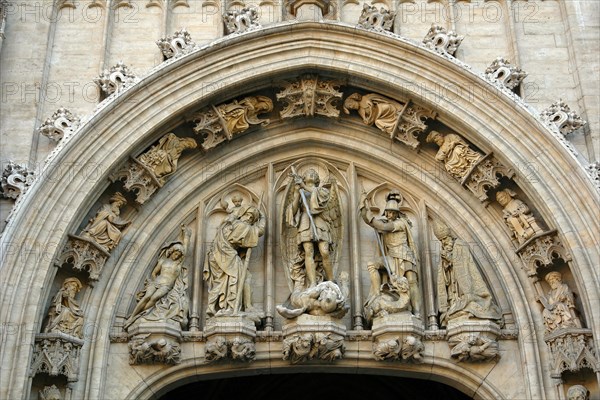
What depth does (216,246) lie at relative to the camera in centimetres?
1225

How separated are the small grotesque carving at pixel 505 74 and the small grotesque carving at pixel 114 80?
3.97 meters

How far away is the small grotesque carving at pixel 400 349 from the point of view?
37.7 feet

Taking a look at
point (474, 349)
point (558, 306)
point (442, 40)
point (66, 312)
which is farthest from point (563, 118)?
point (66, 312)

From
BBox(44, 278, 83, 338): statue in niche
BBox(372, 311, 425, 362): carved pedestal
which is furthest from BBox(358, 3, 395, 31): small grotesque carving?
BBox(44, 278, 83, 338): statue in niche

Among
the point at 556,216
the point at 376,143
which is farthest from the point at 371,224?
the point at 556,216

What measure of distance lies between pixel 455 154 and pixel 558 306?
2.10 meters

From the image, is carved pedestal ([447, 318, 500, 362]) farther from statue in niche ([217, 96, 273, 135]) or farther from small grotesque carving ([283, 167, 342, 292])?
statue in niche ([217, 96, 273, 135])

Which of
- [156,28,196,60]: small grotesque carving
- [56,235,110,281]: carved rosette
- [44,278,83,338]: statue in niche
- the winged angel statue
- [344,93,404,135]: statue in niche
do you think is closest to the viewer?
[44,278,83,338]: statue in niche

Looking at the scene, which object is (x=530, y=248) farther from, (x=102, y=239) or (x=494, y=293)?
(x=102, y=239)

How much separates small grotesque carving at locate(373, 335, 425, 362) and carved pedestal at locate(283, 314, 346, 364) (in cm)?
40

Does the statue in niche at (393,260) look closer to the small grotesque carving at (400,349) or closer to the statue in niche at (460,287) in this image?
the statue in niche at (460,287)

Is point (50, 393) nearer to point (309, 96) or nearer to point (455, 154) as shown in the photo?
point (309, 96)

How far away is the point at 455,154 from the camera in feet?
40.7

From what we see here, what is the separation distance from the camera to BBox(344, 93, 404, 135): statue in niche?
1266 cm
